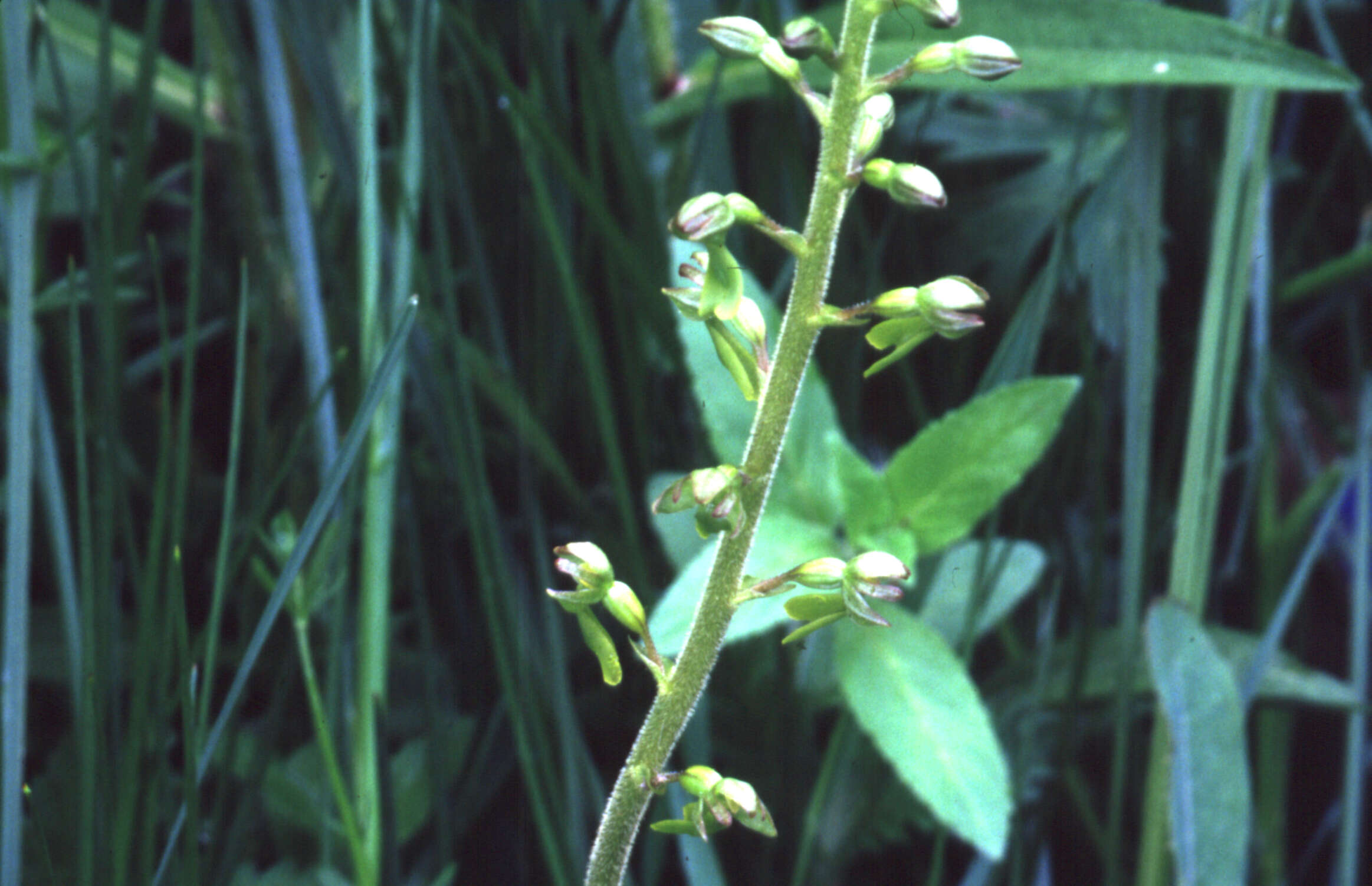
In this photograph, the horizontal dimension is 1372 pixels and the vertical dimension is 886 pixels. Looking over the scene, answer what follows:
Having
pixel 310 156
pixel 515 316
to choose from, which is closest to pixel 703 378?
pixel 515 316

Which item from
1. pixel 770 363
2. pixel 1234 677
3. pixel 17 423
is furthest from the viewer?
pixel 1234 677

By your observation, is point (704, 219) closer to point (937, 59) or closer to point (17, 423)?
point (937, 59)

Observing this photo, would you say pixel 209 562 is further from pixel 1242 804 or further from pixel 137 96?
pixel 1242 804

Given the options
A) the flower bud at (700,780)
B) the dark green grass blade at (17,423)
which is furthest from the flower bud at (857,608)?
the dark green grass blade at (17,423)

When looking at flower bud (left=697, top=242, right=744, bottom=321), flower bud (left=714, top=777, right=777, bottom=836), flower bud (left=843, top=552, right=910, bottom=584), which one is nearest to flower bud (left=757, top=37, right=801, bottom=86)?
flower bud (left=697, top=242, right=744, bottom=321)

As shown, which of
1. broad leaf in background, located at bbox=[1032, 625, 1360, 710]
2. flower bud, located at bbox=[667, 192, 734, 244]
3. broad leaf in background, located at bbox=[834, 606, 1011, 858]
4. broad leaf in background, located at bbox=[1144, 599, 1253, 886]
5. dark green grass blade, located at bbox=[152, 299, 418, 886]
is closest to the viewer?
flower bud, located at bbox=[667, 192, 734, 244]

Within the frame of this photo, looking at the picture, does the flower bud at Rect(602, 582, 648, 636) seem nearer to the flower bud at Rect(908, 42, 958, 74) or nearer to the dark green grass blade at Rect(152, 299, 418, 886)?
the dark green grass blade at Rect(152, 299, 418, 886)

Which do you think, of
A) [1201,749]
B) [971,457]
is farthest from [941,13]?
[1201,749]
